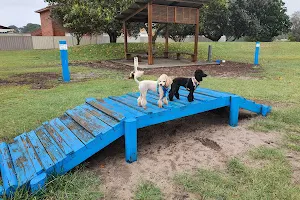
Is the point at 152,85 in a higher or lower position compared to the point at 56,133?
higher

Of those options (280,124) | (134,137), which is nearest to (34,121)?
(134,137)

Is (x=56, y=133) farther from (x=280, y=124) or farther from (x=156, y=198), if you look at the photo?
(x=280, y=124)

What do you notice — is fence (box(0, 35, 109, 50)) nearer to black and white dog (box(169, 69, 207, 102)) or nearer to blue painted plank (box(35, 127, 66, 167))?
blue painted plank (box(35, 127, 66, 167))

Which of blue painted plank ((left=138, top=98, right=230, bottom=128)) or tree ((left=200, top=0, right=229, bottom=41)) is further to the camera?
tree ((left=200, top=0, right=229, bottom=41))

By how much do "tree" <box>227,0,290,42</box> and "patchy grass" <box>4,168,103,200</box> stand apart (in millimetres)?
27597

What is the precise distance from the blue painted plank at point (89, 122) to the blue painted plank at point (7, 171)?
85 centimetres

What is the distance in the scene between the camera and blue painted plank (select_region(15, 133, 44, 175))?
242 centimetres

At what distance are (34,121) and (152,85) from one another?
2.27 metres

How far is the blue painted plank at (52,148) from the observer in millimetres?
2488

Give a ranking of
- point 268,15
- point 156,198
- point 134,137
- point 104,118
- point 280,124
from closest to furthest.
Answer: point 156,198 → point 134,137 → point 104,118 → point 280,124 → point 268,15

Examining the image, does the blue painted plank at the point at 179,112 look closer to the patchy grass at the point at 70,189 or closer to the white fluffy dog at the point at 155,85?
the white fluffy dog at the point at 155,85

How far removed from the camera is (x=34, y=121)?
4152mm

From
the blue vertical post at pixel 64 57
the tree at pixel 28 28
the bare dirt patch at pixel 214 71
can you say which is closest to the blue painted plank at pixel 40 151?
the blue vertical post at pixel 64 57

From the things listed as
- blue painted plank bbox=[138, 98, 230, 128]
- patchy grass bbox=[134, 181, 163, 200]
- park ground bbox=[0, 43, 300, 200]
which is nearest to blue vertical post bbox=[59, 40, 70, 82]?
park ground bbox=[0, 43, 300, 200]
